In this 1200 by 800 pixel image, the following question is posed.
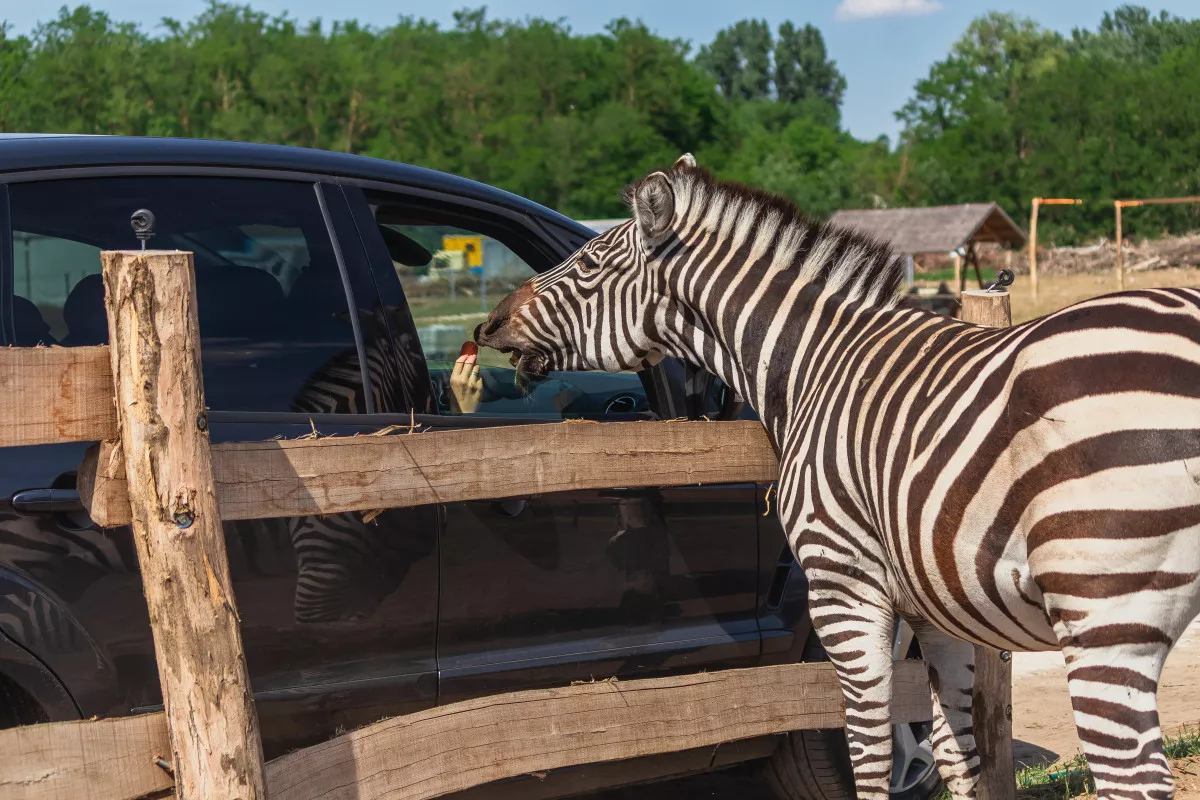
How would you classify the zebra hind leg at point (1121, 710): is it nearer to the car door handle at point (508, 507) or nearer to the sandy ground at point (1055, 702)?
the car door handle at point (508, 507)

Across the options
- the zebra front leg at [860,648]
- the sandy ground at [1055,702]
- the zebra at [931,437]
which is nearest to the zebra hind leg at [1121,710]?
the zebra at [931,437]

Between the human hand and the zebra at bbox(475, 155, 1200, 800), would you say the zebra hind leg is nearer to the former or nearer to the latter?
the zebra at bbox(475, 155, 1200, 800)

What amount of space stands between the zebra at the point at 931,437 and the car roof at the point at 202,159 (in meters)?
0.44

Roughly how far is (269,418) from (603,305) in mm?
1091

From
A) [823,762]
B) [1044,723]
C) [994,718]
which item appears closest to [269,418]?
[823,762]

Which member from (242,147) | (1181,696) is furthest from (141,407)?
(1181,696)

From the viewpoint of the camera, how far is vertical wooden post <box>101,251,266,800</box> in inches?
89.4

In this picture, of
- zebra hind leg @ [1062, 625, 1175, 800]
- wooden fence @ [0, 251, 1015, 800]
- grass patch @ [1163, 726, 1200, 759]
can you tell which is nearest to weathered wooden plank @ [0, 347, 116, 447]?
wooden fence @ [0, 251, 1015, 800]

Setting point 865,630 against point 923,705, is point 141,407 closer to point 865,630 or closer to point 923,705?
point 865,630

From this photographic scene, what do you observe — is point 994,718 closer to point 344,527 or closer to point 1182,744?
point 1182,744

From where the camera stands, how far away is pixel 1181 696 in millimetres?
5770

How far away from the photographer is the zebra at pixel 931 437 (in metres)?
2.41

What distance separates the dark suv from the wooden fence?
24cm

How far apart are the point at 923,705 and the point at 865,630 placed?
3.13 feet
